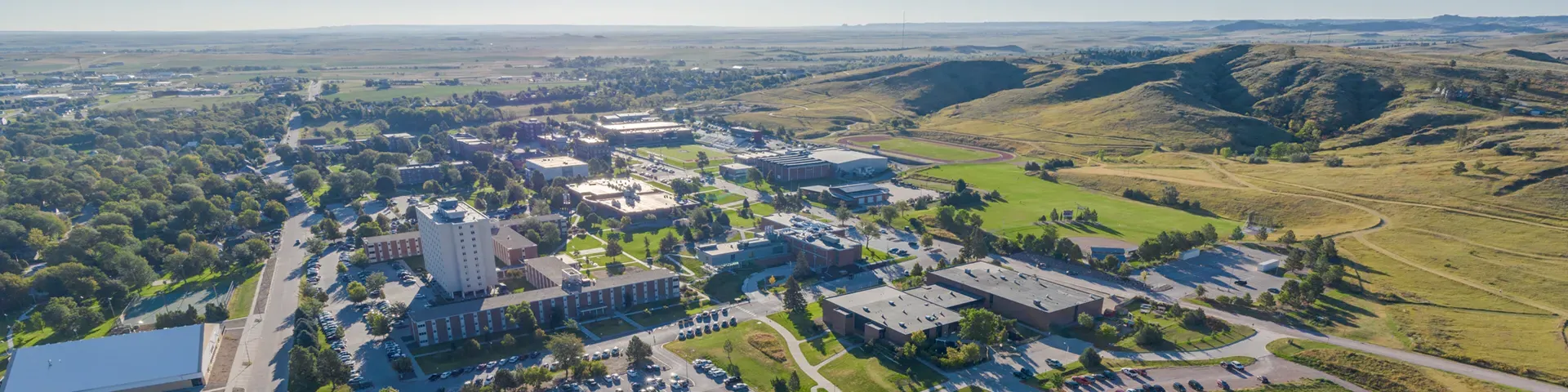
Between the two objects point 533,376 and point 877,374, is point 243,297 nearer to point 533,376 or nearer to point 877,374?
point 533,376

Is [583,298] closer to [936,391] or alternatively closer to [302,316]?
[302,316]

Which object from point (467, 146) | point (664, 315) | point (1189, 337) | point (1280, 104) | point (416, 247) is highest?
point (1280, 104)

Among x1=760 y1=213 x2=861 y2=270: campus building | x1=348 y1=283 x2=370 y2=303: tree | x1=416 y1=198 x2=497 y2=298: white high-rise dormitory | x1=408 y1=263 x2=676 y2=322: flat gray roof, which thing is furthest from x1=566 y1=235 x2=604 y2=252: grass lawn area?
x1=348 y1=283 x2=370 y2=303: tree

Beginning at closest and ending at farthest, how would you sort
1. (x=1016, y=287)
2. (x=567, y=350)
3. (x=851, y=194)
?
(x=567, y=350)
(x=1016, y=287)
(x=851, y=194)

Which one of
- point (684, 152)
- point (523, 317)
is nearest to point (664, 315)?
point (523, 317)

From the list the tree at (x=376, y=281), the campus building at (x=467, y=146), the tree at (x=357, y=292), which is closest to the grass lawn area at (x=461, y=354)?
the tree at (x=357, y=292)
